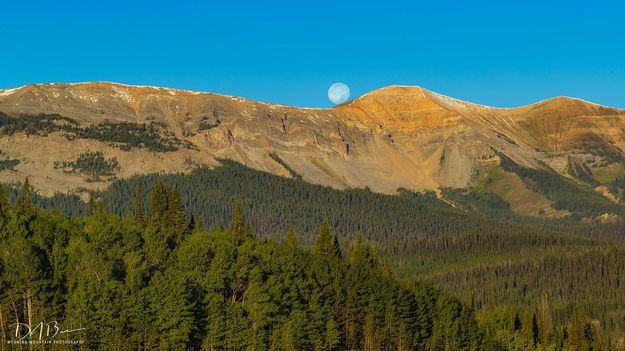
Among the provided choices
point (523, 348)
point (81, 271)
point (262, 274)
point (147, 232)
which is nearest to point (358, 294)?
point (262, 274)

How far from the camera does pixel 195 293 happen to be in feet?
369

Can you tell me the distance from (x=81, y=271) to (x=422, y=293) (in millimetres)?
57675

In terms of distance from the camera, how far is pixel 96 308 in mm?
99750

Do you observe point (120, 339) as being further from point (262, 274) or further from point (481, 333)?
point (481, 333)

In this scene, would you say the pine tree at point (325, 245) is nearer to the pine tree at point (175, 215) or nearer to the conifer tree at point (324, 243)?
the conifer tree at point (324, 243)

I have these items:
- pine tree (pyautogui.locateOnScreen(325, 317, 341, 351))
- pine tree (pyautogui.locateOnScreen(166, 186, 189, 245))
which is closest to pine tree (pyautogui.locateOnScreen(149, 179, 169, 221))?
pine tree (pyautogui.locateOnScreen(166, 186, 189, 245))

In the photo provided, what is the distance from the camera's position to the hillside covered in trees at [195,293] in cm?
10231
